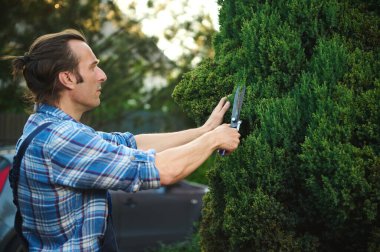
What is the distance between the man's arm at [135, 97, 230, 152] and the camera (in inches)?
121

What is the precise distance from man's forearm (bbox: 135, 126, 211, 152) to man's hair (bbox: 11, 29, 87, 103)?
684 millimetres

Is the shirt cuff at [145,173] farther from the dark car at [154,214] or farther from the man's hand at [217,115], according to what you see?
the dark car at [154,214]

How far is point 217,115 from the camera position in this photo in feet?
10.1

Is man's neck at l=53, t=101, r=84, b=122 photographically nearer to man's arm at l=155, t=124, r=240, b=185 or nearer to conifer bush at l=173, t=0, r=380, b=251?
man's arm at l=155, t=124, r=240, b=185

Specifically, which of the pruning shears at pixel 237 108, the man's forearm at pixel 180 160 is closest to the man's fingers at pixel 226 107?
the pruning shears at pixel 237 108

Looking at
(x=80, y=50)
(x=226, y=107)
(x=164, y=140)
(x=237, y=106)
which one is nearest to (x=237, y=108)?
(x=237, y=106)

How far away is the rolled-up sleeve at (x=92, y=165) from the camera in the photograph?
234 cm

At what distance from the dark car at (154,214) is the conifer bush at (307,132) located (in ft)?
12.7

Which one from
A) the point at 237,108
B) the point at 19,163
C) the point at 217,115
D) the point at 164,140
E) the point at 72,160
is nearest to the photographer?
the point at 72,160

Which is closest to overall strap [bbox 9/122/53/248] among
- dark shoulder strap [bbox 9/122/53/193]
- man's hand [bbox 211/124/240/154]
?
dark shoulder strap [bbox 9/122/53/193]

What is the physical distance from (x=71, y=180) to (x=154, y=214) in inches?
207

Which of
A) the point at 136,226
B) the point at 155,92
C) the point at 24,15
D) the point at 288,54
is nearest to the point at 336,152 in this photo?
the point at 288,54

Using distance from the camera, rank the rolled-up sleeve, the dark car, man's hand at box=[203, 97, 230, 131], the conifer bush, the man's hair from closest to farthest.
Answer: the rolled-up sleeve, the man's hair, the conifer bush, man's hand at box=[203, 97, 230, 131], the dark car

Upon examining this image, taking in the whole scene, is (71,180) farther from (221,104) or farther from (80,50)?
(221,104)
